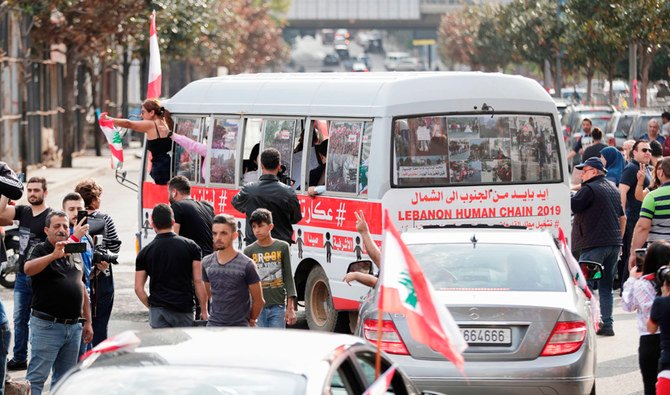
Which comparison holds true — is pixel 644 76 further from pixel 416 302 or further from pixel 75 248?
pixel 416 302

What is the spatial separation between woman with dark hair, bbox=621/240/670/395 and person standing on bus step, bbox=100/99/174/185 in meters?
6.96

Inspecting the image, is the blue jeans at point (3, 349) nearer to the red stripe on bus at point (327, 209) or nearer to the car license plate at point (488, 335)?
the car license plate at point (488, 335)

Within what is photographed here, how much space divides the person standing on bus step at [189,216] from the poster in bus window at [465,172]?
2488mm

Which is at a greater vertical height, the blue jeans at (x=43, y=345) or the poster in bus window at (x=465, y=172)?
the poster in bus window at (x=465, y=172)

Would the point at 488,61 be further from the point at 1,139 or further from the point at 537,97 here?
the point at 537,97

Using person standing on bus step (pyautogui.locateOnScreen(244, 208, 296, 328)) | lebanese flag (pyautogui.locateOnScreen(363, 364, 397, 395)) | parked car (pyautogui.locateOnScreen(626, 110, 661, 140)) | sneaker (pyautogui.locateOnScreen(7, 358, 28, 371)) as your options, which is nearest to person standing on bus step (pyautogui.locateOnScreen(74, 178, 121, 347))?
sneaker (pyautogui.locateOnScreen(7, 358, 28, 371))

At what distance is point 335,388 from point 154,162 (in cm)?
1118

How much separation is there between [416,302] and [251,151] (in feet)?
31.3

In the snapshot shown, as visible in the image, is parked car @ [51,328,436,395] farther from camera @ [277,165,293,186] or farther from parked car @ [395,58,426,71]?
parked car @ [395,58,426,71]

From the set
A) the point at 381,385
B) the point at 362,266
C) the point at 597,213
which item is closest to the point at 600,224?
the point at 597,213

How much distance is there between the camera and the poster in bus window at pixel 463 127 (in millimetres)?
14359

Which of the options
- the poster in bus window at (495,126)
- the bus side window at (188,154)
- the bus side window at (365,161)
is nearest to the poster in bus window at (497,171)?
the poster in bus window at (495,126)

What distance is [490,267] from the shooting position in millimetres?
10219

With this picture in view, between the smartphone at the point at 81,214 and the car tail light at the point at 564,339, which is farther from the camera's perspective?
the smartphone at the point at 81,214
